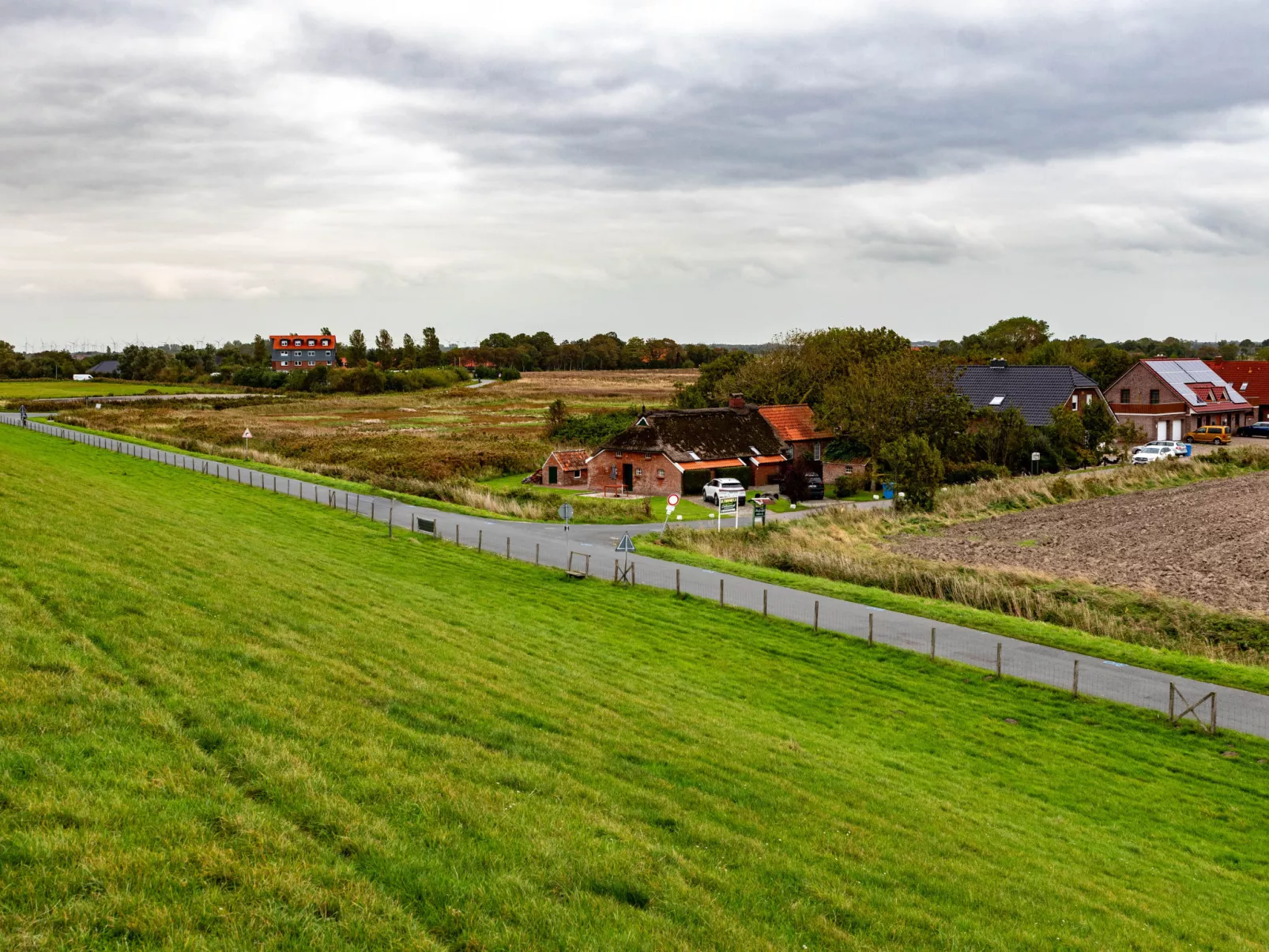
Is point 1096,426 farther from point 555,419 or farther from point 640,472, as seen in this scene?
point 555,419

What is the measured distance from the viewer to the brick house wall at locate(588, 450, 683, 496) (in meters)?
56.5

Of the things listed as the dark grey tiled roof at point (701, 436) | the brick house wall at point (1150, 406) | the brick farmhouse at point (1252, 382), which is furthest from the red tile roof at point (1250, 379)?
the dark grey tiled roof at point (701, 436)

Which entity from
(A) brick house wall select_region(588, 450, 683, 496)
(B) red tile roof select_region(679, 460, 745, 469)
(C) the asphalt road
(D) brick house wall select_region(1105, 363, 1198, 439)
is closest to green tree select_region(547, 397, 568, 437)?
(A) brick house wall select_region(588, 450, 683, 496)

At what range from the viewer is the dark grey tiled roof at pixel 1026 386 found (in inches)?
2844

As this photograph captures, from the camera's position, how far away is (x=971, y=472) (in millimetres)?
60875

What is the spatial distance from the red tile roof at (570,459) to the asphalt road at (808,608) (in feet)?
42.6

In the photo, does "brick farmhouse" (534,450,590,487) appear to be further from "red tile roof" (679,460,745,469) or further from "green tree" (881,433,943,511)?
"green tree" (881,433,943,511)

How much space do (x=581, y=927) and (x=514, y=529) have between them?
34449mm

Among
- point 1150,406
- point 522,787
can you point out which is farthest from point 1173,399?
point 522,787

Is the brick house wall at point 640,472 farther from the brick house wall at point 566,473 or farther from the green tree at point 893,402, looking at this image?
the green tree at point 893,402

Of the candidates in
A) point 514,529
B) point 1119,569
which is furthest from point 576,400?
point 1119,569

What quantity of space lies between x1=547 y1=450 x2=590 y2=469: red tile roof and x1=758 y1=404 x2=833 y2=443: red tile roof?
13168mm

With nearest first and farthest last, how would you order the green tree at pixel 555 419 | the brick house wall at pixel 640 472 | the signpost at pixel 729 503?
the signpost at pixel 729 503 < the brick house wall at pixel 640 472 < the green tree at pixel 555 419

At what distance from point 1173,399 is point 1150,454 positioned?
19.3m
